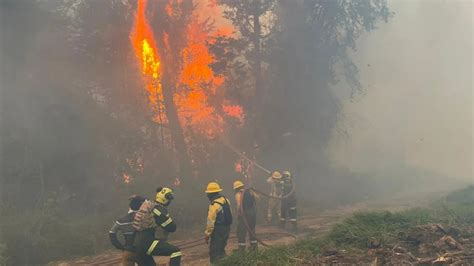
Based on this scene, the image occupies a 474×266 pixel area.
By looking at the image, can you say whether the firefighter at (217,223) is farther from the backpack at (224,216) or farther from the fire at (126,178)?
the fire at (126,178)

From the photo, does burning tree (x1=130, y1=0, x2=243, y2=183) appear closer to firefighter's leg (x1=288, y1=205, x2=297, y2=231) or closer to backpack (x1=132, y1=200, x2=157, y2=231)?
firefighter's leg (x1=288, y1=205, x2=297, y2=231)

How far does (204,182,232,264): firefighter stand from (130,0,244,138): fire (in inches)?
552

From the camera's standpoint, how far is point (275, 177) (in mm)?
16281

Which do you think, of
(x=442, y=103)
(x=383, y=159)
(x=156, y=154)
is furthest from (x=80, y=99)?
(x=442, y=103)

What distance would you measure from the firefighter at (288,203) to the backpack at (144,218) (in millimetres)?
7923

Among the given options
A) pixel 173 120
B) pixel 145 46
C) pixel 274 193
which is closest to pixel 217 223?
pixel 274 193

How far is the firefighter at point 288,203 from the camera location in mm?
15266

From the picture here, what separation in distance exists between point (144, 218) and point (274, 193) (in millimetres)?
9077

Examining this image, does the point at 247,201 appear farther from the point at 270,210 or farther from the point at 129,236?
the point at 270,210

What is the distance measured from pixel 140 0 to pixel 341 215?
1514 cm

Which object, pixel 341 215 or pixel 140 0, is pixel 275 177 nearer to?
pixel 341 215

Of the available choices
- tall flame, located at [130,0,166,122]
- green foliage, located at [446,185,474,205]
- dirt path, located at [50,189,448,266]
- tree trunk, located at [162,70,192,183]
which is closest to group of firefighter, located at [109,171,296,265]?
dirt path, located at [50,189,448,266]

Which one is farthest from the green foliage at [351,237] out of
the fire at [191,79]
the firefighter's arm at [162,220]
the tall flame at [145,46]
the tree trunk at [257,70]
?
the tall flame at [145,46]

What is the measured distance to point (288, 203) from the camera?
611 inches
